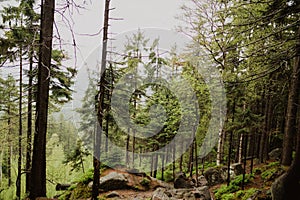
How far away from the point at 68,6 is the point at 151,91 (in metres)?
11.8

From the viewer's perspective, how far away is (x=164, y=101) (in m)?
15.2

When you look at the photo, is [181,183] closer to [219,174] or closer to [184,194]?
[219,174]

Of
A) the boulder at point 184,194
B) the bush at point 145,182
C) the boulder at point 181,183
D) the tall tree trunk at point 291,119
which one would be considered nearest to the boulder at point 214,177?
the boulder at point 181,183

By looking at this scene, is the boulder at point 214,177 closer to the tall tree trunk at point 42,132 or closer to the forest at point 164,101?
the forest at point 164,101

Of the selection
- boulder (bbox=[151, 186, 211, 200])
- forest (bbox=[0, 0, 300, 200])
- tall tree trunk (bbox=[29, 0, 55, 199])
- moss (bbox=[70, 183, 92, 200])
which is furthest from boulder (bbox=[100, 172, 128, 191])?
tall tree trunk (bbox=[29, 0, 55, 199])

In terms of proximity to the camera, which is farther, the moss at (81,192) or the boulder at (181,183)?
the boulder at (181,183)

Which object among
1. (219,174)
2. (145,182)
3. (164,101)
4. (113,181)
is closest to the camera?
(113,181)

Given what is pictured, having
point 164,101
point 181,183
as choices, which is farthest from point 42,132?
→ point 164,101

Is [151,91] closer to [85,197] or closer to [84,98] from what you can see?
[84,98]

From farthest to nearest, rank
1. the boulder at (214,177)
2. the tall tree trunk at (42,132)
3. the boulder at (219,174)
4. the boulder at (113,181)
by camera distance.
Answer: the boulder at (214,177) → the boulder at (219,174) → the boulder at (113,181) → the tall tree trunk at (42,132)

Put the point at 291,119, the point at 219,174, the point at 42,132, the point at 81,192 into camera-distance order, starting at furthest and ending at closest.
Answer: the point at 219,174, the point at 81,192, the point at 291,119, the point at 42,132

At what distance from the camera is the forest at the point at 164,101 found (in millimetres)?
7348

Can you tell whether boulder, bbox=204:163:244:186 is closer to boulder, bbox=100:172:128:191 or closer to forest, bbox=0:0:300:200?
forest, bbox=0:0:300:200

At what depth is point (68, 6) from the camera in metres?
4.90
